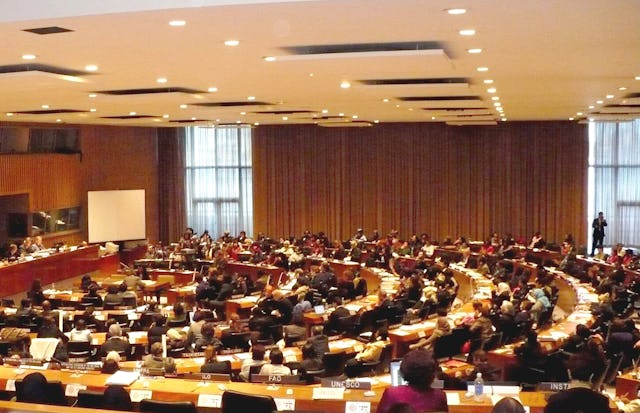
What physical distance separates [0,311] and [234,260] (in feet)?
31.4

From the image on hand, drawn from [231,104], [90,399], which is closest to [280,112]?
[231,104]

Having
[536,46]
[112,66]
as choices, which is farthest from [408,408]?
[112,66]

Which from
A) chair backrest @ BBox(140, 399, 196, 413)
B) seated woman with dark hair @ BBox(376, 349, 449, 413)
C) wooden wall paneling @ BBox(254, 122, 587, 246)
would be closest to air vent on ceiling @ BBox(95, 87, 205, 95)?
chair backrest @ BBox(140, 399, 196, 413)

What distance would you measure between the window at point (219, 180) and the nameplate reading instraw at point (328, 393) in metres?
22.7

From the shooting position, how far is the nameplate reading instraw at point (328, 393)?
7757 mm

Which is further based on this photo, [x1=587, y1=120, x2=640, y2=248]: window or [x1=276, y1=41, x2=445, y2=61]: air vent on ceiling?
[x1=587, y1=120, x2=640, y2=248]: window

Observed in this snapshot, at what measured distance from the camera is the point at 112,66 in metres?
10.4

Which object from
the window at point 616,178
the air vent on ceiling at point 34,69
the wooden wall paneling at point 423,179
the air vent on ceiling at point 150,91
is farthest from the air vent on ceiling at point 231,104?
Result: the window at point 616,178

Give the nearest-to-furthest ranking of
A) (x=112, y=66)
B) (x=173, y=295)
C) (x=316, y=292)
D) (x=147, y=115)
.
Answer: (x=112, y=66) → (x=316, y=292) → (x=173, y=295) → (x=147, y=115)

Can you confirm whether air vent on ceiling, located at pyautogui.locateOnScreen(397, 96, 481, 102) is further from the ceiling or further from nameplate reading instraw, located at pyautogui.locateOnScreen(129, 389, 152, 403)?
nameplate reading instraw, located at pyautogui.locateOnScreen(129, 389, 152, 403)

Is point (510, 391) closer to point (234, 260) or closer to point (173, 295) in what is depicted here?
point (173, 295)

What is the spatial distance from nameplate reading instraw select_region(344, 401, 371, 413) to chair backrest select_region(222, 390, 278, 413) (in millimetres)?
1221

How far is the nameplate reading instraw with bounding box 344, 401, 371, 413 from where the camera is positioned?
7.43 m

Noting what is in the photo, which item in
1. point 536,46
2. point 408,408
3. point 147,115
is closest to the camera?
point 408,408
